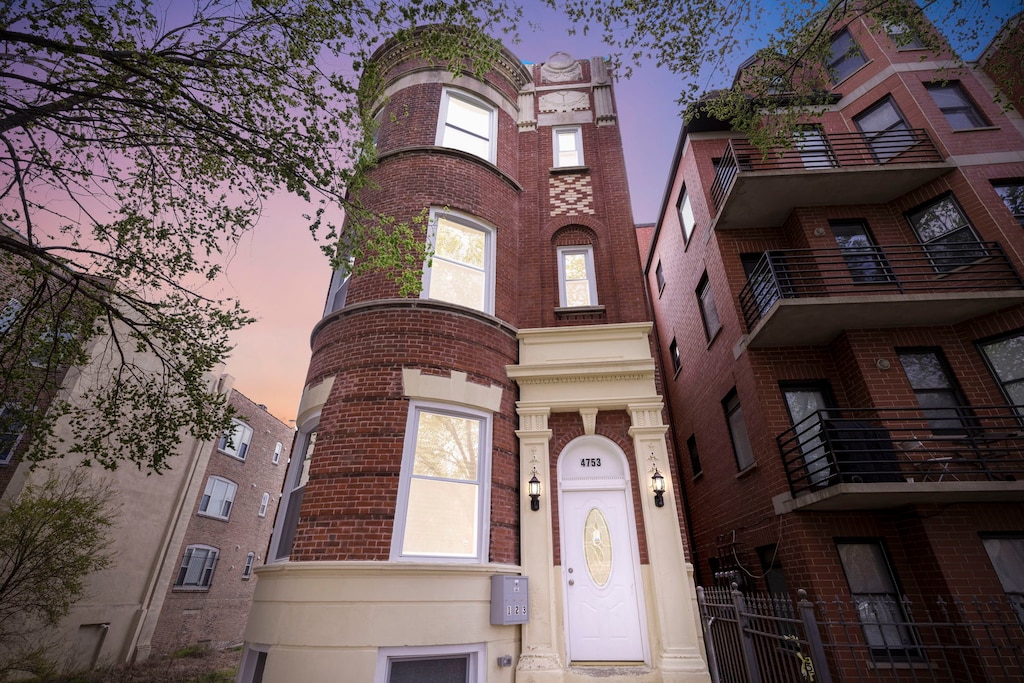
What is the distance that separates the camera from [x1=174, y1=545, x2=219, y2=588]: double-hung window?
19.7 metres

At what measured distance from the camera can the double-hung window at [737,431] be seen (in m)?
9.84

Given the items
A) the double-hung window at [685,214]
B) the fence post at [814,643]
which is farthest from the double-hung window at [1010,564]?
the double-hung window at [685,214]

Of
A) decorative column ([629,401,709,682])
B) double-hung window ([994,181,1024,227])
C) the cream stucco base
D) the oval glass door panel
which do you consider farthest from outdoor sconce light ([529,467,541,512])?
double-hung window ([994,181,1024,227])

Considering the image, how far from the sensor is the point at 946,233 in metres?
9.67

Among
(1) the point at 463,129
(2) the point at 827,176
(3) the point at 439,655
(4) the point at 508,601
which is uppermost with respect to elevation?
(1) the point at 463,129

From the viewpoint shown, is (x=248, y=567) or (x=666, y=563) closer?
(x=666, y=563)

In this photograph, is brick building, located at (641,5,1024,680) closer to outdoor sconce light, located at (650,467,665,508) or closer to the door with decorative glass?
outdoor sconce light, located at (650,467,665,508)

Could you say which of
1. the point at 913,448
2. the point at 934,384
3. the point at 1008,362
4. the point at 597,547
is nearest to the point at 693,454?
the point at 913,448

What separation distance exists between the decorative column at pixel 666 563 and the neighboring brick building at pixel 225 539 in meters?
16.9

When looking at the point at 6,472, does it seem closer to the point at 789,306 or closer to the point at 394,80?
the point at 394,80

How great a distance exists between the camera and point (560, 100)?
1247cm

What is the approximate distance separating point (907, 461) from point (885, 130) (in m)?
8.72

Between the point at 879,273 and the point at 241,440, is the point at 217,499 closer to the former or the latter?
the point at 241,440

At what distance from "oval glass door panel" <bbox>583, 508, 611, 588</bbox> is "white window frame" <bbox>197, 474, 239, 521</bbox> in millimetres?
21068
